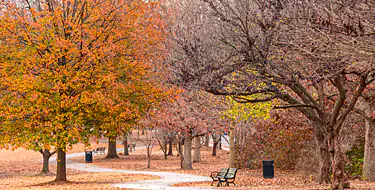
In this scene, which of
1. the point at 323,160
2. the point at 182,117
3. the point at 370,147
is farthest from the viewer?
the point at 182,117

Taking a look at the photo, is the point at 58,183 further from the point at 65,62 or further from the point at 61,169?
the point at 65,62

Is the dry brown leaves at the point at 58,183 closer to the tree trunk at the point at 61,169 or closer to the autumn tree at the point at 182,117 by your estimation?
the tree trunk at the point at 61,169

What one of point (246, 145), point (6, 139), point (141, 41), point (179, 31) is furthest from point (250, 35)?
point (246, 145)

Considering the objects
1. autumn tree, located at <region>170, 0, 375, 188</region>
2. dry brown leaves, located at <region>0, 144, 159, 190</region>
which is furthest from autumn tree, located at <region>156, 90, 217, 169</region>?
autumn tree, located at <region>170, 0, 375, 188</region>

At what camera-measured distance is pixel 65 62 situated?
20.6 metres

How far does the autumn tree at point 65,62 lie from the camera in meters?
19.1

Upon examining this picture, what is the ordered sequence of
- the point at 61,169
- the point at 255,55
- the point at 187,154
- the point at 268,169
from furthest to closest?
1. the point at 187,154
2. the point at 268,169
3. the point at 61,169
4. the point at 255,55

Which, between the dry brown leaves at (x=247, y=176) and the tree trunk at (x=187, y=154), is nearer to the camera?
the dry brown leaves at (x=247, y=176)

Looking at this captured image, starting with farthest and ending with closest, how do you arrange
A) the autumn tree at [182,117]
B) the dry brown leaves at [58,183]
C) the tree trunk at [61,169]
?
the autumn tree at [182,117], the tree trunk at [61,169], the dry brown leaves at [58,183]

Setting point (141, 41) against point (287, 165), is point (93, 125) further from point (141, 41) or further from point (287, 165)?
point (287, 165)

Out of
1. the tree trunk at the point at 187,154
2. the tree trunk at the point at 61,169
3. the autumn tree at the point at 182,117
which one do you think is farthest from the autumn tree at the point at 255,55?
the tree trunk at the point at 187,154

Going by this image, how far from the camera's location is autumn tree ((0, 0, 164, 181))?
19.1 m

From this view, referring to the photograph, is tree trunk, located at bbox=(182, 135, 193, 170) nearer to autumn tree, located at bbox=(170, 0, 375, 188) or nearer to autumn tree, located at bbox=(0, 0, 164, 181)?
autumn tree, located at bbox=(0, 0, 164, 181)

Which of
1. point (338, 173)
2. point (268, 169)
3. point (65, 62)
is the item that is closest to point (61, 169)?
point (65, 62)
